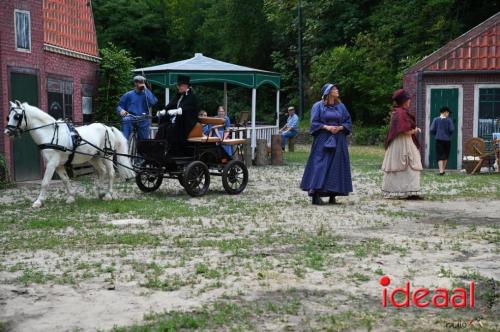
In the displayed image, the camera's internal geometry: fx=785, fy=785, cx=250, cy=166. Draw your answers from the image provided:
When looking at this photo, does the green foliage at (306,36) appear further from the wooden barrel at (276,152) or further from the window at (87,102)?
the window at (87,102)

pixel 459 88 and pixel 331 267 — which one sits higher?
pixel 459 88

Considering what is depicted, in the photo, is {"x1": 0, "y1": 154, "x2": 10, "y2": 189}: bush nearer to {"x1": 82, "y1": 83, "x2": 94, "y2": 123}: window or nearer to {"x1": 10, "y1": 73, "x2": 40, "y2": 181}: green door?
{"x1": 10, "y1": 73, "x2": 40, "y2": 181}: green door

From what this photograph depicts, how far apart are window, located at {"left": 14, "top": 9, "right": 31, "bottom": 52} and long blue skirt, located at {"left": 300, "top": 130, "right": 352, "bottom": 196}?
25.7 feet

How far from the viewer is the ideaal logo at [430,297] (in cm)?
620

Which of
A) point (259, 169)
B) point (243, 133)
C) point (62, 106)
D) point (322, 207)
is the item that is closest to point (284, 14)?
point (243, 133)

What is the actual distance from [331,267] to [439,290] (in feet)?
4.55

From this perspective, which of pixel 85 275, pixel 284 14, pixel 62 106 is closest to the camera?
pixel 85 275

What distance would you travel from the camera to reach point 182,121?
1420 centimetres

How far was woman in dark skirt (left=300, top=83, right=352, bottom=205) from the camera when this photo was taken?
13336 mm

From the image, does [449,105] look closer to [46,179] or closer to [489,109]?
[489,109]

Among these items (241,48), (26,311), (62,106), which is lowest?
(26,311)

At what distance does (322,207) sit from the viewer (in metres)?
13.0

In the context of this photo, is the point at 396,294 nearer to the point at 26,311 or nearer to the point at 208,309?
the point at 208,309

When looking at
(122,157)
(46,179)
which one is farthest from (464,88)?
(46,179)
